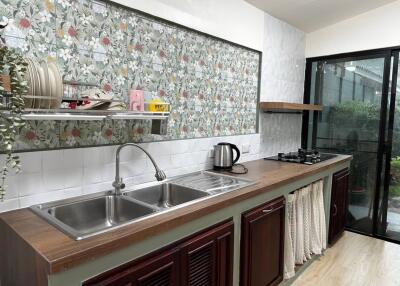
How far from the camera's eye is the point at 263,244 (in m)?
1.95

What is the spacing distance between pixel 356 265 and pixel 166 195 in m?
2.02

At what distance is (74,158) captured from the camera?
1586 millimetres

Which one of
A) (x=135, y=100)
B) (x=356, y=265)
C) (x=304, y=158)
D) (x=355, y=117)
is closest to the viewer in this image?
(x=135, y=100)

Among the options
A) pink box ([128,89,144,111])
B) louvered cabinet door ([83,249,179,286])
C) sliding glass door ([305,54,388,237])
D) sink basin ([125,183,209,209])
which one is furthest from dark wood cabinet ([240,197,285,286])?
sliding glass door ([305,54,388,237])

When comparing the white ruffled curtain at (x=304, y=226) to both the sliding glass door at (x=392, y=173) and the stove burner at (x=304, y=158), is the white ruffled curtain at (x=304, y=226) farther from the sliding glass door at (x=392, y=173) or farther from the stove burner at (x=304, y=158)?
the sliding glass door at (x=392, y=173)

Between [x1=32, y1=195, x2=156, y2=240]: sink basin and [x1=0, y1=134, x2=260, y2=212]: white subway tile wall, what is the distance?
90mm

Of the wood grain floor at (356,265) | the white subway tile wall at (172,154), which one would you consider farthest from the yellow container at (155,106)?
the wood grain floor at (356,265)

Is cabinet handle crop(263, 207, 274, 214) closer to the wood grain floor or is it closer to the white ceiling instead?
the wood grain floor

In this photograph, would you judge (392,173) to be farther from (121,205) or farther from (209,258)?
(121,205)

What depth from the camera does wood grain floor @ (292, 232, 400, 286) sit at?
8.00ft

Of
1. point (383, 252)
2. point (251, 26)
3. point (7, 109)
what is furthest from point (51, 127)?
point (383, 252)

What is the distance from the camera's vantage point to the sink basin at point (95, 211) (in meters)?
1.44

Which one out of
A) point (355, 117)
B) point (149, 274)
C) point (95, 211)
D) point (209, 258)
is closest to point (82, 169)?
point (95, 211)

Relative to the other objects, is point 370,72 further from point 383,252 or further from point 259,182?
point 259,182
